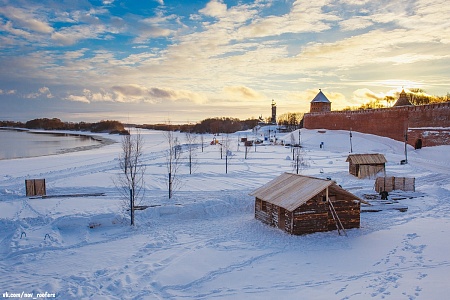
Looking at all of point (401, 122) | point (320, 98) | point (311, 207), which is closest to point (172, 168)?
point (311, 207)

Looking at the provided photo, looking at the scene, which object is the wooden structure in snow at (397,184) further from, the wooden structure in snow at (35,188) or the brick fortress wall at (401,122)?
the brick fortress wall at (401,122)

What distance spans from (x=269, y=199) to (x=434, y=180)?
48.6 feet

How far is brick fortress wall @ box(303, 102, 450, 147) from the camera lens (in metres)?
35.8

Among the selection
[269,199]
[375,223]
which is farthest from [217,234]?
[375,223]

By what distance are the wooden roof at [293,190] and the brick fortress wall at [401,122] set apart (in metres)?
26.7

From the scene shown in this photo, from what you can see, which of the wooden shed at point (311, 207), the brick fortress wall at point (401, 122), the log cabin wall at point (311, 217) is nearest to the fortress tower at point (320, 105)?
the brick fortress wall at point (401, 122)

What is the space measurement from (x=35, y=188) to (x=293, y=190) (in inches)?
500

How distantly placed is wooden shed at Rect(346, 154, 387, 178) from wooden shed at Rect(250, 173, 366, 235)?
11.8m

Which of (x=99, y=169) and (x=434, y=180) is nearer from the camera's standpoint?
(x=434, y=180)

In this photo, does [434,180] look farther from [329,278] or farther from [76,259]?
[76,259]

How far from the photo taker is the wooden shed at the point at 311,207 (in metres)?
12.7

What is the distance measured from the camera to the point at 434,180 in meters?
23.0

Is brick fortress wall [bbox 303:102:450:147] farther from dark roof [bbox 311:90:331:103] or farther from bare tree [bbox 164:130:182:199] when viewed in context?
bare tree [bbox 164:130:182:199]

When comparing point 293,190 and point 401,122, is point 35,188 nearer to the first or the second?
point 293,190
